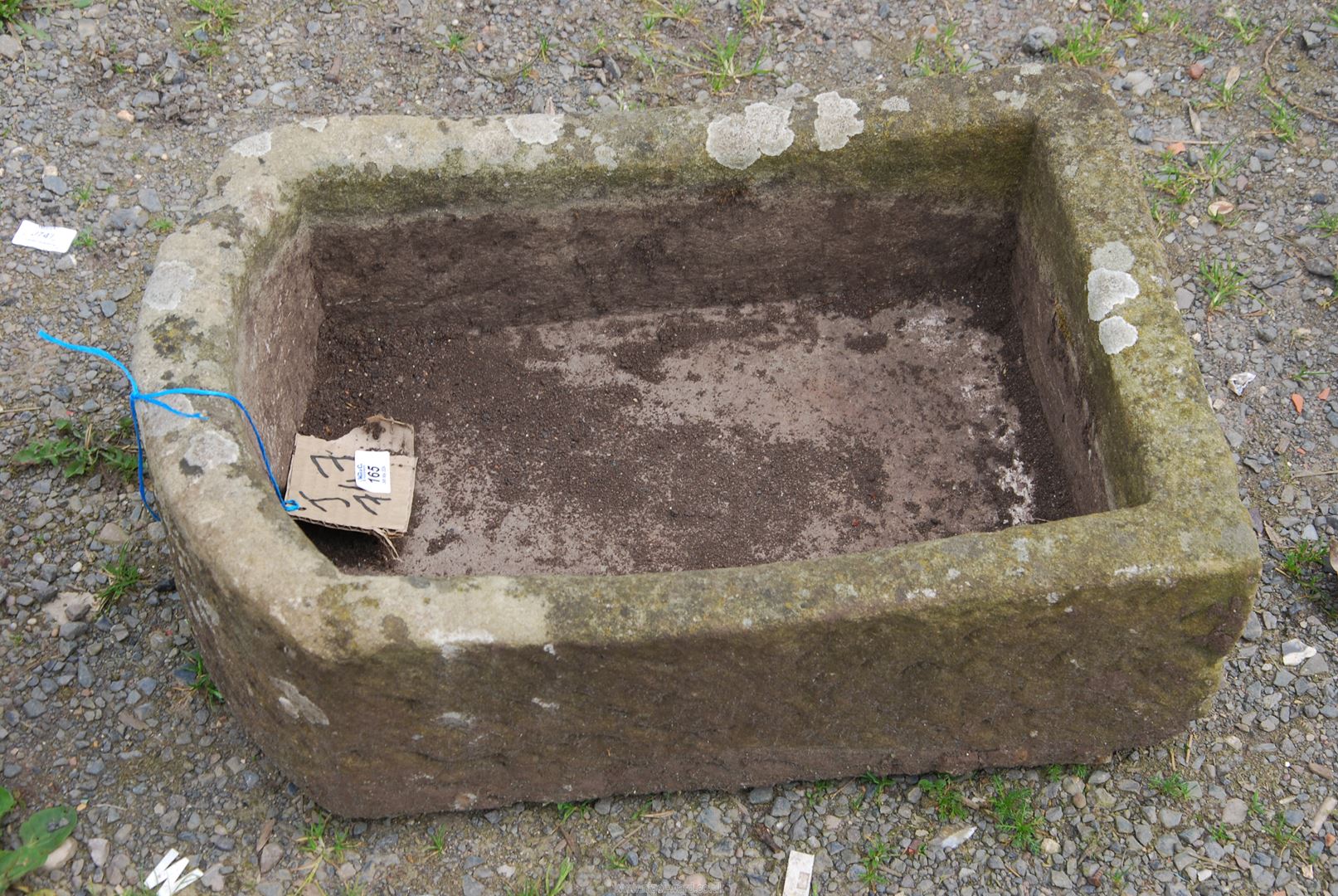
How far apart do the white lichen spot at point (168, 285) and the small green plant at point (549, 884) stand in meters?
1.45

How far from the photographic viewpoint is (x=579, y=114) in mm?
3223

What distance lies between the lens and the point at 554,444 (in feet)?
10.4

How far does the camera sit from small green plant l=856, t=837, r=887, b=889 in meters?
2.72

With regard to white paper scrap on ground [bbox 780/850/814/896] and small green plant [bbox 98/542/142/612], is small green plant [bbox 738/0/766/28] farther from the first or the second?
white paper scrap on ground [bbox 780/850/814/896]

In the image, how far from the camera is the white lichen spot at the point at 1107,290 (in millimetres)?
2625

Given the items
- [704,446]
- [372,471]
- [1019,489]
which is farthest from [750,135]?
[372,471]

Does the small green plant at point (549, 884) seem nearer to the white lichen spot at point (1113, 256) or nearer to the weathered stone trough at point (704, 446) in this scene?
the weathered stone trough at point (704, 446)

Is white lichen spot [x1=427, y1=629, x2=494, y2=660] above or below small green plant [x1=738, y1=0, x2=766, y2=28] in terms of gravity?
above

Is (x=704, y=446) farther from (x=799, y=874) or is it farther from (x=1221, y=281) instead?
(x=1221, y=281)

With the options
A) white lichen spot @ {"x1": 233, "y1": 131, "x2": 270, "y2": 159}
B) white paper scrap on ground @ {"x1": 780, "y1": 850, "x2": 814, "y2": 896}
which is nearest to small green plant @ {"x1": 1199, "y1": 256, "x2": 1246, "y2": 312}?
white paper scrap on ground @ {"x1": 780, "y1": 850, "x2": 814, "y2": 896}

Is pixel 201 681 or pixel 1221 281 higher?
pixel 1221 281

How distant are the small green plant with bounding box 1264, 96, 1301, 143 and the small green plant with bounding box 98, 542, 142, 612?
379cm

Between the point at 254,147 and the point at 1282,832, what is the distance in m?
2.82

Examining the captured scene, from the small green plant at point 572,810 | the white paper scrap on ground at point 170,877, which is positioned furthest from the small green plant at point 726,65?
the white paper scrap on ground at point 170,877
